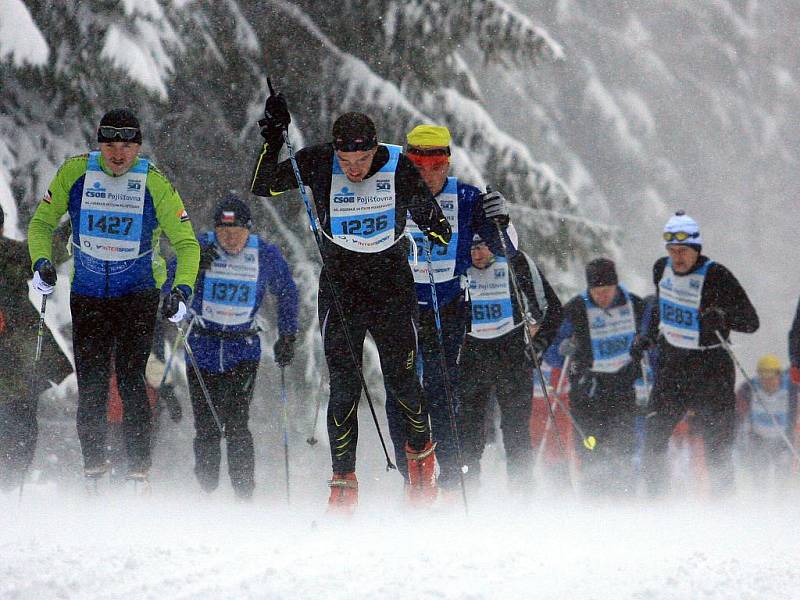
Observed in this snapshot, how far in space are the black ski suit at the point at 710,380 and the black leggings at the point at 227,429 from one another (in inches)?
119

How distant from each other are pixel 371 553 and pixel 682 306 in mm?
4445

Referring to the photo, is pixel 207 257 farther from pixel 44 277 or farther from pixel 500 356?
pixel 500 356

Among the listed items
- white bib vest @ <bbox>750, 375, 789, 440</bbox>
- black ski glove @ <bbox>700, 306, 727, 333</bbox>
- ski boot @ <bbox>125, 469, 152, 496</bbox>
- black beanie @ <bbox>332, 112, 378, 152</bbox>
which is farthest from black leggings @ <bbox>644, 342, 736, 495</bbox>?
ski boot @ <bbox>125, 469, 152, 496</bbox>

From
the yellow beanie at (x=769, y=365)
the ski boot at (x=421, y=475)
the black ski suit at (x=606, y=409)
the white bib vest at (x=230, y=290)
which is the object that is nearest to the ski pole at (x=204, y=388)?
the white bib vest at (x=230, y=290)

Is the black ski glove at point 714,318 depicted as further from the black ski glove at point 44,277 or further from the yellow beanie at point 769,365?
the yellow beanie at point 769,365

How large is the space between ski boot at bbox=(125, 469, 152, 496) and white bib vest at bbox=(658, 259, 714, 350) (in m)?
3.96

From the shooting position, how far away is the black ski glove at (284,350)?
7591 mm

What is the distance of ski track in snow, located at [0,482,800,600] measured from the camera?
4.15 metres

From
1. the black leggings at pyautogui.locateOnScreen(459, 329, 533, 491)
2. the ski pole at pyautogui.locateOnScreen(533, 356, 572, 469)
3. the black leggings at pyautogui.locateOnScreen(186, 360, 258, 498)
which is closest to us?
the black leggings at pyautogui.locateOnScreen(186, 360, 258, 498)

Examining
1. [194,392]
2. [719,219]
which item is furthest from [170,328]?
[719,219]

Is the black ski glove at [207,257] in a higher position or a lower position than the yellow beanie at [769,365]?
higher

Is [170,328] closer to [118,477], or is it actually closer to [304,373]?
[304,373]

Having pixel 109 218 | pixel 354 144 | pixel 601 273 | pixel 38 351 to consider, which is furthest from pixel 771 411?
pixel 109 218

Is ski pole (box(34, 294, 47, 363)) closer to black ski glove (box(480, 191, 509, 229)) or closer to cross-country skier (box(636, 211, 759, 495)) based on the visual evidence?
black ski glove (box(480, 191, 509, 229))
